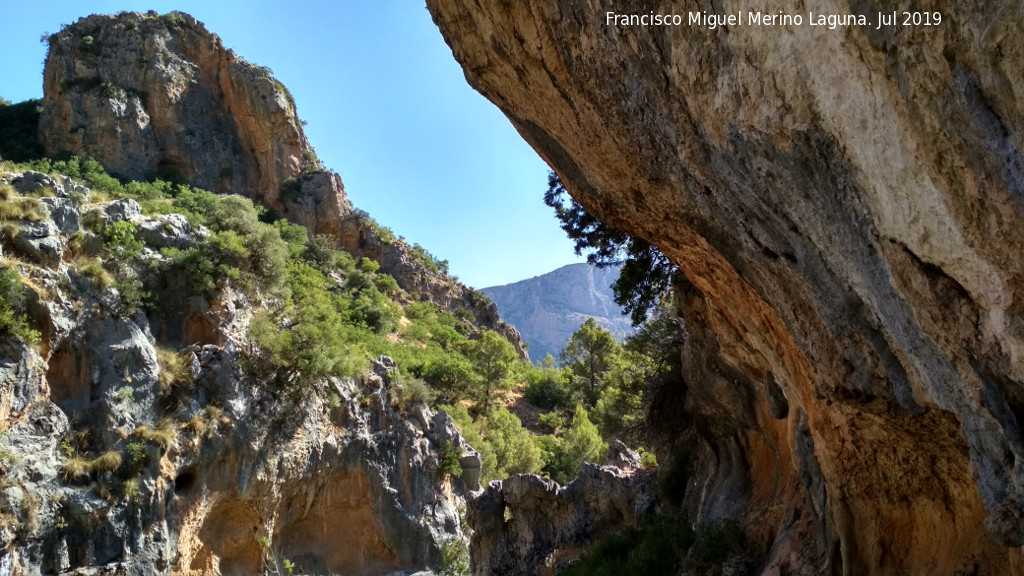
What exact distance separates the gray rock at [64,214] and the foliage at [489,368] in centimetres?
2235

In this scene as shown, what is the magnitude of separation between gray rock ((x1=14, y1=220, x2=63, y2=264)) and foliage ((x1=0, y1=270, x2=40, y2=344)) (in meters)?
1.09

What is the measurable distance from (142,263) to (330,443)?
27.3ft

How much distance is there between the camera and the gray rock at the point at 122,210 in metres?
19.8

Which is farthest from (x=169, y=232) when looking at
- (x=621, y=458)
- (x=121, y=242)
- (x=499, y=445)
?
(x=499, y=445)

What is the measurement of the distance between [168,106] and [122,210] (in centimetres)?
2791

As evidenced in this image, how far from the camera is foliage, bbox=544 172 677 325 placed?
1212 cm

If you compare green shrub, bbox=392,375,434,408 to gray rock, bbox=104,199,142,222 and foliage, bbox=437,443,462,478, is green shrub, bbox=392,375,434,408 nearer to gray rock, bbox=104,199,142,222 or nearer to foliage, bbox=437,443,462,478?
foliage, bbox=437,443,462,478

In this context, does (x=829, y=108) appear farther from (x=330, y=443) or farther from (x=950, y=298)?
(x=330, y=443)

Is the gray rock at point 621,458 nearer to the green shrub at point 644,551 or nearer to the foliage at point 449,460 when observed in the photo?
the green shrub at point 644,551

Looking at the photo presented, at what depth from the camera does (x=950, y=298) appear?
3.90m

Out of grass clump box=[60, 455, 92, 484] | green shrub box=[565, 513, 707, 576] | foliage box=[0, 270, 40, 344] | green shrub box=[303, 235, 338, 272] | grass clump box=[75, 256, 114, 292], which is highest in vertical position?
green shrub box=[303, 235, 338, 272]

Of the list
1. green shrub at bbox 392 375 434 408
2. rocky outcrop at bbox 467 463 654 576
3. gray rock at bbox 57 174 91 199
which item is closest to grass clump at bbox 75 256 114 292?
gray rock at bbox 57 174 91 199

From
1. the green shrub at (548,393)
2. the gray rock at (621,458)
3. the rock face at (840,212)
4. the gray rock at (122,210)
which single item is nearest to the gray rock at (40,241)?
the gray rock at (122,210)

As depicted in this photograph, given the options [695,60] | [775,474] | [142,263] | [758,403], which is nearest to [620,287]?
[758,403]
